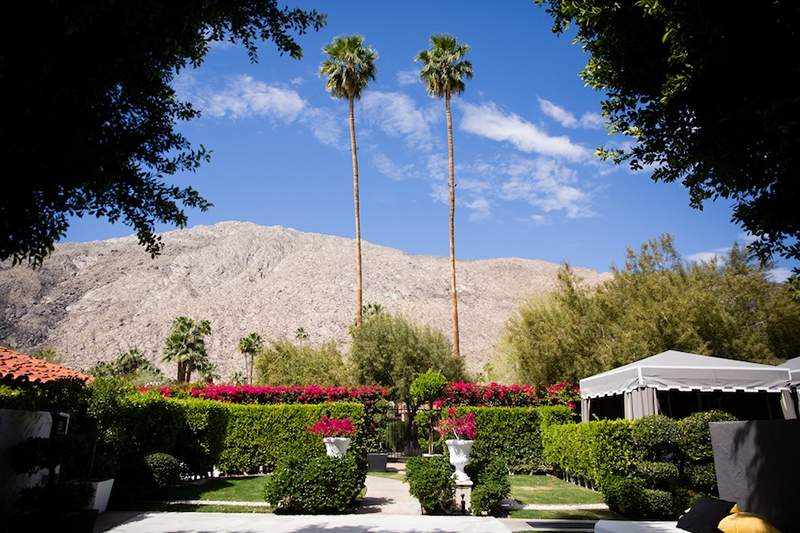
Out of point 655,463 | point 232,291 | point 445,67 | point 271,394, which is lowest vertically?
point 655,463

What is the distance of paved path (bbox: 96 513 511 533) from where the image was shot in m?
7.67

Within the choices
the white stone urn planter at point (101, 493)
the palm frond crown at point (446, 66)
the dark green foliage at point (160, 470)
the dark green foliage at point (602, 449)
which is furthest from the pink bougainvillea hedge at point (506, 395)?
the palm frond crown at point (446, 66)

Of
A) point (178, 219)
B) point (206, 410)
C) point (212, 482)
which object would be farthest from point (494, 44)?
point (212, 482)

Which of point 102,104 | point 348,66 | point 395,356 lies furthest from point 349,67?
point 102,104

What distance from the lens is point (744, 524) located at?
4352mm

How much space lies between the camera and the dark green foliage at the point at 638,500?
887 centimetres

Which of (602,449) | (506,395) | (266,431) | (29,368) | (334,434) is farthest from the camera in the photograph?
(506,395)

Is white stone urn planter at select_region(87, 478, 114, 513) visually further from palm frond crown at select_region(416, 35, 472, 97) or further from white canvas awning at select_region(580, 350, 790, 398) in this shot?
palm frond crown at select_region(416, 35, 472, 97)

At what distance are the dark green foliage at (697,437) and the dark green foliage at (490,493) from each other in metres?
3.32

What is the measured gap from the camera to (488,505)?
→ 939 centimetres

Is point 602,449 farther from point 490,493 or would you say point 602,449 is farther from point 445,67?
point 445,67

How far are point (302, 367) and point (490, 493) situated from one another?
76.4ft

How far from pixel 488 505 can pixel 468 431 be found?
4.70 ft

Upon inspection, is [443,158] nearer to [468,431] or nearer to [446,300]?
[468,431]
